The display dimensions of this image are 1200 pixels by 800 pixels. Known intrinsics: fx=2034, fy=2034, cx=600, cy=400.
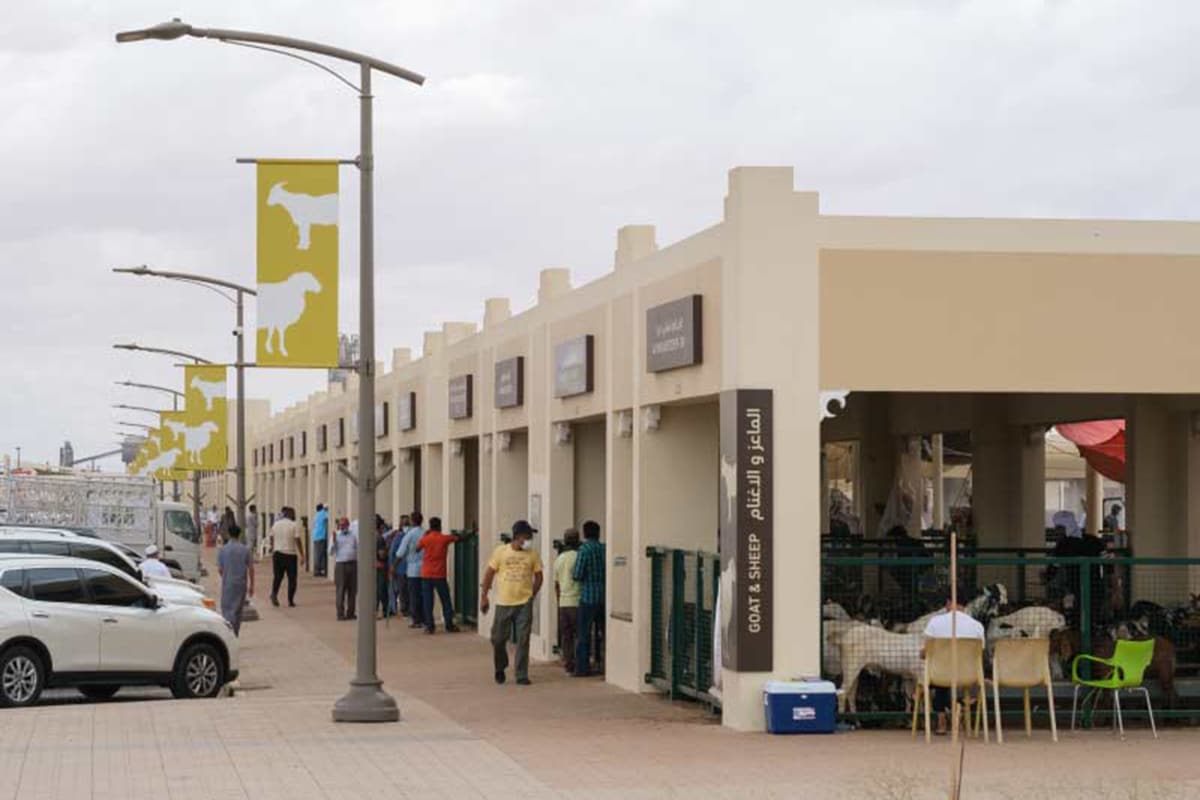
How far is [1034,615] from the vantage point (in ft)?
60.8

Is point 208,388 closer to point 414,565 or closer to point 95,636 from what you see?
point 414,565

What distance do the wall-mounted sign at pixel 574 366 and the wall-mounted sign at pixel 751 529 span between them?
20.8 feet

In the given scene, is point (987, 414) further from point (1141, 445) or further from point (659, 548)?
point (659, 548)

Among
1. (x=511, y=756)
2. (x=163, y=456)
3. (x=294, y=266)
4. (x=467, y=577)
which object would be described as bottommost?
(x=511, y=756)

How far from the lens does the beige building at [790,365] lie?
706 inches

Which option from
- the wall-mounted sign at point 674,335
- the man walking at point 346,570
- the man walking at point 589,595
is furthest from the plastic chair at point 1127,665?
the man walking at point 346,570

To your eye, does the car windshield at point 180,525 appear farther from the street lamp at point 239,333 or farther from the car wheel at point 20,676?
the car wheel at point 20,676

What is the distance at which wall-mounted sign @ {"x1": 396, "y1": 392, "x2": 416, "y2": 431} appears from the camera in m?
38.6

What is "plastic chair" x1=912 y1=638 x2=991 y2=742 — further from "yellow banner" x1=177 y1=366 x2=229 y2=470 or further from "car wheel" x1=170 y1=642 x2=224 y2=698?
"yellow banner" x1=177 y1=366 x2=229 y2=470

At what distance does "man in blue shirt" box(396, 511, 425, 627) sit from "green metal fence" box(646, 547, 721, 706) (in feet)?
33.1

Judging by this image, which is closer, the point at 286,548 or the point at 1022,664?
the point at 1022,664

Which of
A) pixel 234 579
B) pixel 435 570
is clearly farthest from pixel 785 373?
pixel 435 570

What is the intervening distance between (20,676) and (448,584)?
1328 cm

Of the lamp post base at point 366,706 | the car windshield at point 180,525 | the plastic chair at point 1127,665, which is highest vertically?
the car windshield at point 180,525
